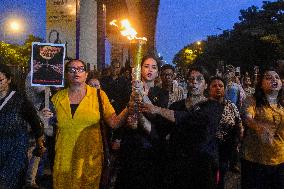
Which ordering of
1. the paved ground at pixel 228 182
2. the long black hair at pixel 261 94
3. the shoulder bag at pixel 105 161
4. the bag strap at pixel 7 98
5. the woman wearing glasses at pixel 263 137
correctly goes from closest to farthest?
the bag strap at pixel 7 98, the shoulder bag at pixel 105 161, the woman wearing glasses at pixel 263 137, the long black hair at pixel 261 94, the paved ground at pixel 228 182

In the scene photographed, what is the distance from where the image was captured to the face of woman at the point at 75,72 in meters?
4.61

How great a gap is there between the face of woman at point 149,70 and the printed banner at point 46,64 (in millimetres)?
822

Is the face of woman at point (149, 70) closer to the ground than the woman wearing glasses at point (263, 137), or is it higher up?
higher up

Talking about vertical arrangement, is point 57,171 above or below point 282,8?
below

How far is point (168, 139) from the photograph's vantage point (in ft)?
14.9

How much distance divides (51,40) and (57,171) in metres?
6.43

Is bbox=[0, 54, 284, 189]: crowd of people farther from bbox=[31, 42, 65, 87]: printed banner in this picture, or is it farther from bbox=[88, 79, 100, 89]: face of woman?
bbox=[88, 79, 100, 89]: face of woman

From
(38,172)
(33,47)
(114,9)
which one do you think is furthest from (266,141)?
(114,9)

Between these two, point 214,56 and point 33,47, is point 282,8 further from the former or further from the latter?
point 33,47

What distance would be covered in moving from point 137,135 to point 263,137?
1.31 m

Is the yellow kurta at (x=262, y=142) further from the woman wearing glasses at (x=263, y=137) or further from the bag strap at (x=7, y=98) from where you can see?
the bag strap at (x=7, y=98)

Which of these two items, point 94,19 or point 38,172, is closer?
point 38,172

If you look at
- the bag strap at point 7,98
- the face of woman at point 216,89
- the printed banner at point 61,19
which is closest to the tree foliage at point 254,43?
the printed banner at point 61,19

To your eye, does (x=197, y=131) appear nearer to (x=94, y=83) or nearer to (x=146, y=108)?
(x=146, y=108)
